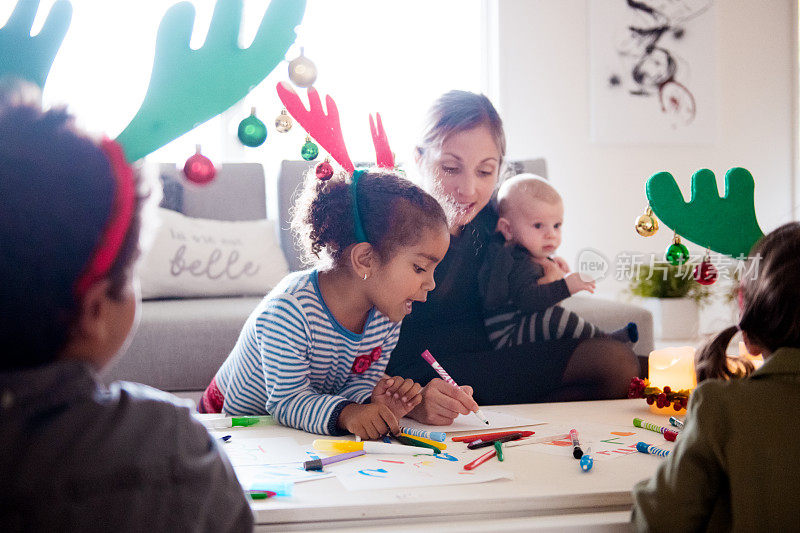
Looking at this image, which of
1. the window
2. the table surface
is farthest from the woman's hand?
the window

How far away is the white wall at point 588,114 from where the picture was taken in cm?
387

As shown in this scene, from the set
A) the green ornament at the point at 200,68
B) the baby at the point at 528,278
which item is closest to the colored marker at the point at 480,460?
the green ornament at the point at 200,68

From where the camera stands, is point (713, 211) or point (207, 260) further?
point (207, 260)

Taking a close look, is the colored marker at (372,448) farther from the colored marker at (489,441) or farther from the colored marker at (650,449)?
the colored marker at (650,449)

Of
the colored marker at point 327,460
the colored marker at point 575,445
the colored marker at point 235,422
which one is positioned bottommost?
the colored marker at point 235,422

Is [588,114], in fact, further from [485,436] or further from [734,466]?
[734,466]

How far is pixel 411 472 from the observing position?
90 cm

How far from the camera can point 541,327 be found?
1.75 metres

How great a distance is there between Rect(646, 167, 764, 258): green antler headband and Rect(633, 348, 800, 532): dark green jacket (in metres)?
0.45

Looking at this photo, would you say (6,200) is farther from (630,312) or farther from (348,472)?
(630,312)

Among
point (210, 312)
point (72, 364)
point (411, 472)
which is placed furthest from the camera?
point (210, 312)

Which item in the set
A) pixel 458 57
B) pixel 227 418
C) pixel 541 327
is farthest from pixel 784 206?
pixel 227 418

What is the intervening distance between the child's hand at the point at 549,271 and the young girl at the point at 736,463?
3.28ft

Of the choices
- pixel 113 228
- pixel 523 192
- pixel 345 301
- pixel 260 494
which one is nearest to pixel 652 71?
pixel 523 192
